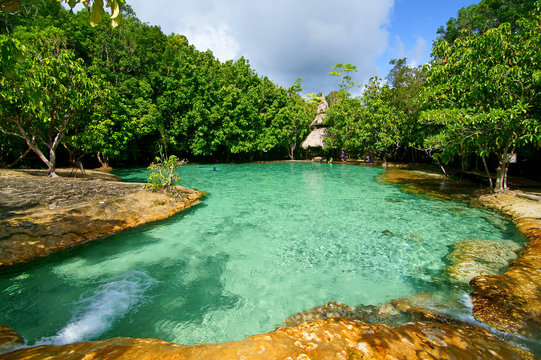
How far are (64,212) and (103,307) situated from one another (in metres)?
3.78

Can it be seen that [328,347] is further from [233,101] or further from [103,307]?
[233,101]

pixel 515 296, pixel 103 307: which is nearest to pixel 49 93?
pixel 103 307

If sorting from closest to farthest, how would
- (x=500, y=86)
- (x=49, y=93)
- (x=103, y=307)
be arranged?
(x=103, y=307)
(x=500, y=86)
(x=49, y=93)

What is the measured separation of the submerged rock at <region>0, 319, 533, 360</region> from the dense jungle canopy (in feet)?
8.11

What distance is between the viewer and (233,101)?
1003 inches

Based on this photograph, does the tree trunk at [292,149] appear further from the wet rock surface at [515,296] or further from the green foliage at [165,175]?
the wet rock surface at [515,296]

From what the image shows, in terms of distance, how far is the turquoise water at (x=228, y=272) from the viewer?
3498mm

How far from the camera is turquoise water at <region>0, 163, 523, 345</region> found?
3498 millimetres

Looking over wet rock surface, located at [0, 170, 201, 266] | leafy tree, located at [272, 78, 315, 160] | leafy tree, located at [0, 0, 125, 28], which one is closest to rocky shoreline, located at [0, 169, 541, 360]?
leafy tree, located at [0, 0, 125, 28]

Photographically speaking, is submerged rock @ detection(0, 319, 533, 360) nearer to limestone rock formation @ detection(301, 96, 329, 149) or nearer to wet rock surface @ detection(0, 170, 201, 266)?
wet rock surface @ detection(0, 170, 201, 266)

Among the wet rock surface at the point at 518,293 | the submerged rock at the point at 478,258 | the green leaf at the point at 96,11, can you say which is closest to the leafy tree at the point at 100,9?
the green leaf at the point at 96,11

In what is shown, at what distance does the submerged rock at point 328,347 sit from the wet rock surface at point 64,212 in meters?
3.97

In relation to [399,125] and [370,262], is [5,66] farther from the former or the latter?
[399,125]

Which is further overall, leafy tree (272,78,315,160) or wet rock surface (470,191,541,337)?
leafy tree (272,78,315,160)
